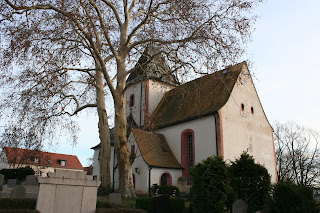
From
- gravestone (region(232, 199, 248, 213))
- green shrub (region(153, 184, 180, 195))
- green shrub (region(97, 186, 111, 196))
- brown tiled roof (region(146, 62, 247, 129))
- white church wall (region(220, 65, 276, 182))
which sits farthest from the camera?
brown tiled roof (region(146, 62, 247, 129))

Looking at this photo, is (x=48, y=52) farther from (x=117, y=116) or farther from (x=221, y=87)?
(x=221, y=87)

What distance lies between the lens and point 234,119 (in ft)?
62.0

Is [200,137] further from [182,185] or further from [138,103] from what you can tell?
[138,103]

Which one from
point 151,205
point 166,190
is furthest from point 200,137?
point 151,205

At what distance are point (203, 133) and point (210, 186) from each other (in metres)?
10.1

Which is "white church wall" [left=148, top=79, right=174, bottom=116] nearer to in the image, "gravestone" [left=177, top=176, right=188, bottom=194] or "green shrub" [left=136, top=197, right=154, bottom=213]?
"gravestone" [left=177, top=176, right=188, bottom=194]

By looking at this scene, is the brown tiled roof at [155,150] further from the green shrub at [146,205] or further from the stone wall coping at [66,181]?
the stone wall coping at [66,181]

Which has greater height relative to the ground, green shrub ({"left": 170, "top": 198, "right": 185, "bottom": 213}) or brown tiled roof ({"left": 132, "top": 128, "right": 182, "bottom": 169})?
brown tiled roof ({"left": 132, "top": 128, "right": 182, "bottom": 169})

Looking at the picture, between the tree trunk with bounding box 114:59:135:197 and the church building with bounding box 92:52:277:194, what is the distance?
2.76 metres

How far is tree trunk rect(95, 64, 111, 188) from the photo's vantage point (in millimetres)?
13713

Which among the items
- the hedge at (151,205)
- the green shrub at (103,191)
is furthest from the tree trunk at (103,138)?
the hedge at (151,205)

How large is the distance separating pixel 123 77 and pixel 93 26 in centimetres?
292

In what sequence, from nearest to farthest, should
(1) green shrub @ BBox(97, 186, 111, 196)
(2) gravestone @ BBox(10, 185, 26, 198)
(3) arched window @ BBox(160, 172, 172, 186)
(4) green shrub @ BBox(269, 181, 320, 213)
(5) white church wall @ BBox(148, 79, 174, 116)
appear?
(4) green shrub @ BBox(269, 181, 320, 213)
(2) gravestone @ BBox(10, 185, 26, 198)
(1) green shrub @ BBox(97, 186, 111, 196)
(3) arched window @ BBox(160, 172, 172, 186)
(5) white church wall @ BBox(148, 79, 174, 116)

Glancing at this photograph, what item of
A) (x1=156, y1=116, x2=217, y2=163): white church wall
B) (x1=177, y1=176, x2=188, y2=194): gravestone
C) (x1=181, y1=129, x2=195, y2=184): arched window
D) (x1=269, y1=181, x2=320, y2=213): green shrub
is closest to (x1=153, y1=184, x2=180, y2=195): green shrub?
(x1=177, y1=176, x2=188, y2=194): gravestone
